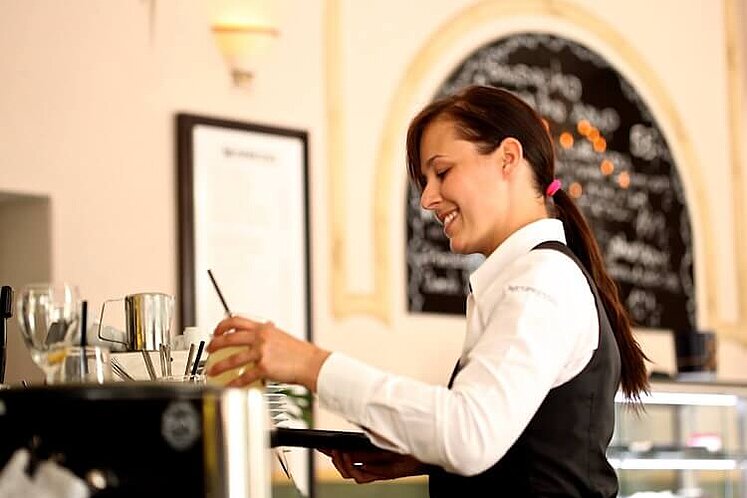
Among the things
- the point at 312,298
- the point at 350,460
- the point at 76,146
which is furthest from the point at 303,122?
the point at 350,460

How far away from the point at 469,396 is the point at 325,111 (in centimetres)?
401

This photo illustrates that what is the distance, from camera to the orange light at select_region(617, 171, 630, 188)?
275 inches

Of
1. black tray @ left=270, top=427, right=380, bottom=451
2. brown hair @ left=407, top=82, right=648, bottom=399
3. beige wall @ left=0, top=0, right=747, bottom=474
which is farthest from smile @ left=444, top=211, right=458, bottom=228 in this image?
beige wall @ left=0, top=0, right=747, bottom=474

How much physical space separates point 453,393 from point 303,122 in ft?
12.8

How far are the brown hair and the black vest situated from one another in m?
0.19

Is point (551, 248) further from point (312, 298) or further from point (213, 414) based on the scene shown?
point (312, 298)

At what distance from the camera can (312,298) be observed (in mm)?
5750

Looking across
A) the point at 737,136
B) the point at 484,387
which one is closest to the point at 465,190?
the point at 484,387

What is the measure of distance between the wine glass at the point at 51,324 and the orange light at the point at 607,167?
202 inches

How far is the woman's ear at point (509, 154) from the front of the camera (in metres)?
2.30

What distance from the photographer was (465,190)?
2279 mm

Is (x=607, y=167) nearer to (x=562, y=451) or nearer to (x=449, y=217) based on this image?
(x=449, y=217)

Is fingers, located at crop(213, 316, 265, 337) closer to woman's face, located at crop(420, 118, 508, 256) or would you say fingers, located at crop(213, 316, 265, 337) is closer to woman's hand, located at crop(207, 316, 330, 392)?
woman's hand, located at crop(207, 316, 330, 392)

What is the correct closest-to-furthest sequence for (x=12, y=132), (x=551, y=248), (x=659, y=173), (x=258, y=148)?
1. (x=551, y=248)
2. (x=12, y=132)
3. (x=258, y=148)
4. (x=659, y=173)
